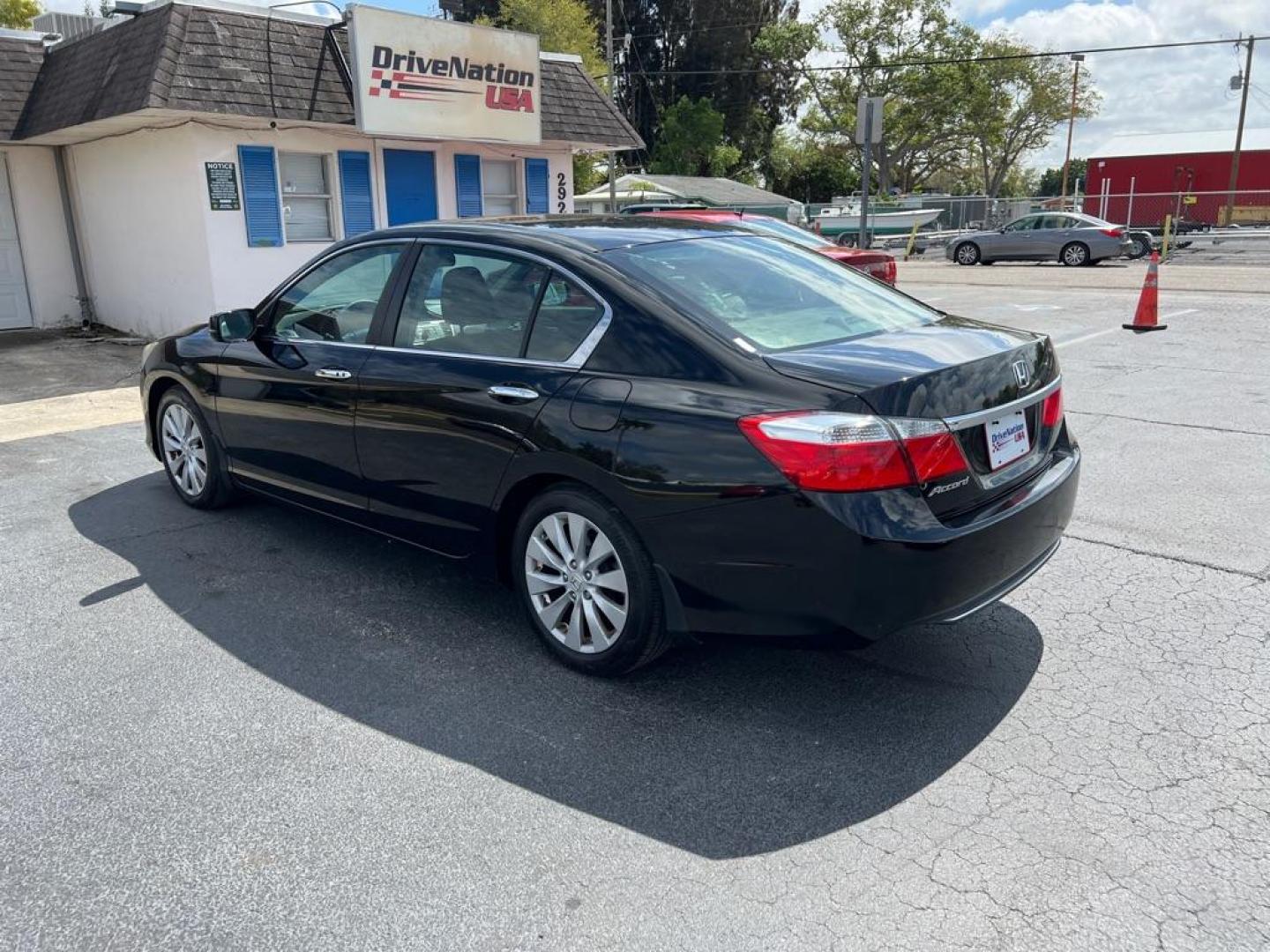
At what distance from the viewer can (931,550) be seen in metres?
2.92

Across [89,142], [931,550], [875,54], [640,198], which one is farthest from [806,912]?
[875,54]

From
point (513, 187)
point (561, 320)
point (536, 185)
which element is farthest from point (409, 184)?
point (561, 320)

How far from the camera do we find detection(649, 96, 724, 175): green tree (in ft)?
172

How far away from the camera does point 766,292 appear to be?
12.5 feet

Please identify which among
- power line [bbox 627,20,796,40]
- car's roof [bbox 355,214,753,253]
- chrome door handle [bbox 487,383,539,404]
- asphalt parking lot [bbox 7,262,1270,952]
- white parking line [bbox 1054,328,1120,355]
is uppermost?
power line [bbox 627,20,796,40]

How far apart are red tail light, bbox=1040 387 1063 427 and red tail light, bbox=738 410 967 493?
0.85 m

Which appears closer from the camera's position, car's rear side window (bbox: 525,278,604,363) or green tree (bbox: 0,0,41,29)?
car's rear side window (bbox: 525,278,604,363)

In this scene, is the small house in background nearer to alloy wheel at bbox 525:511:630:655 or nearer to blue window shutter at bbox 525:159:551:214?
blue window shutter at bbox 525:159:551:214

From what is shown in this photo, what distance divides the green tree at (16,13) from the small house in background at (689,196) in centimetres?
1898

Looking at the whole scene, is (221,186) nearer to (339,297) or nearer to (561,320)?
(339,297)

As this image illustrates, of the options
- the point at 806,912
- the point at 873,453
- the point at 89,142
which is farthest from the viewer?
the point at 89,142

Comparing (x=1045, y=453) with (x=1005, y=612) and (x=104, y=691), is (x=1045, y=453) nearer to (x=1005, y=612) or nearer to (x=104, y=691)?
(x=1005, y=612)

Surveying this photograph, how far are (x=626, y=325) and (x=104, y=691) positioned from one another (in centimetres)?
231

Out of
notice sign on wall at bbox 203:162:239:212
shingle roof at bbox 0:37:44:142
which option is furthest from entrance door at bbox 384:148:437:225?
shingle roof at bbox 0:37:44:142
